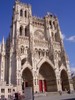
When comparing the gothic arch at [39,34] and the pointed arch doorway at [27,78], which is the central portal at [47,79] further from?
the gothic arch at [39,34]

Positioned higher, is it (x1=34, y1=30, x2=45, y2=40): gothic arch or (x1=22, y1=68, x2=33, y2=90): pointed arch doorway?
(x1=34, y1=30, x2=45, y2=40): gothic arch

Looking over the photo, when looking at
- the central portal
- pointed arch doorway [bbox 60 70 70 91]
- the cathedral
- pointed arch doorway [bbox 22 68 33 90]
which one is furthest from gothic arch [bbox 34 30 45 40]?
pointed arch doorway [bbox 60 70 70 91]

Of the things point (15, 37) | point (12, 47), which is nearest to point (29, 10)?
point (15, 37)

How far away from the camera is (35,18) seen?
41062 millimetres

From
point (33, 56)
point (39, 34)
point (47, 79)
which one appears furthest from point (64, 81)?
point (39, 34)

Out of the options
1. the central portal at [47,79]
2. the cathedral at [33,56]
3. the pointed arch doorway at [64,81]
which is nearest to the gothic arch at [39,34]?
the cathedral at [33,56]

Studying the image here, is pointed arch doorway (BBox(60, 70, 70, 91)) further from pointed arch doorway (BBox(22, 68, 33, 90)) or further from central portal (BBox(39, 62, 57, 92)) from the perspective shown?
pointed arch doorway (BBox(22, 68, 33, 90))

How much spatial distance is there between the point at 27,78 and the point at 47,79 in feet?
17.8

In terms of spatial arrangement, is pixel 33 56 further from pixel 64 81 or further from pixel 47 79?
pixel 64 81

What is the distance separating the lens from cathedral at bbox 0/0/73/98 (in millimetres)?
31758

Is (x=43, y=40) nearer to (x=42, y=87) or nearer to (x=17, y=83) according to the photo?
(x=42, y=87)

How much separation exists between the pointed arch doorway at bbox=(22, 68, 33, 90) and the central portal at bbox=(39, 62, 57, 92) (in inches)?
139

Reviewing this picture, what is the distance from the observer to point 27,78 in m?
33.2

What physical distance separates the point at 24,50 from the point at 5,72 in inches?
245
